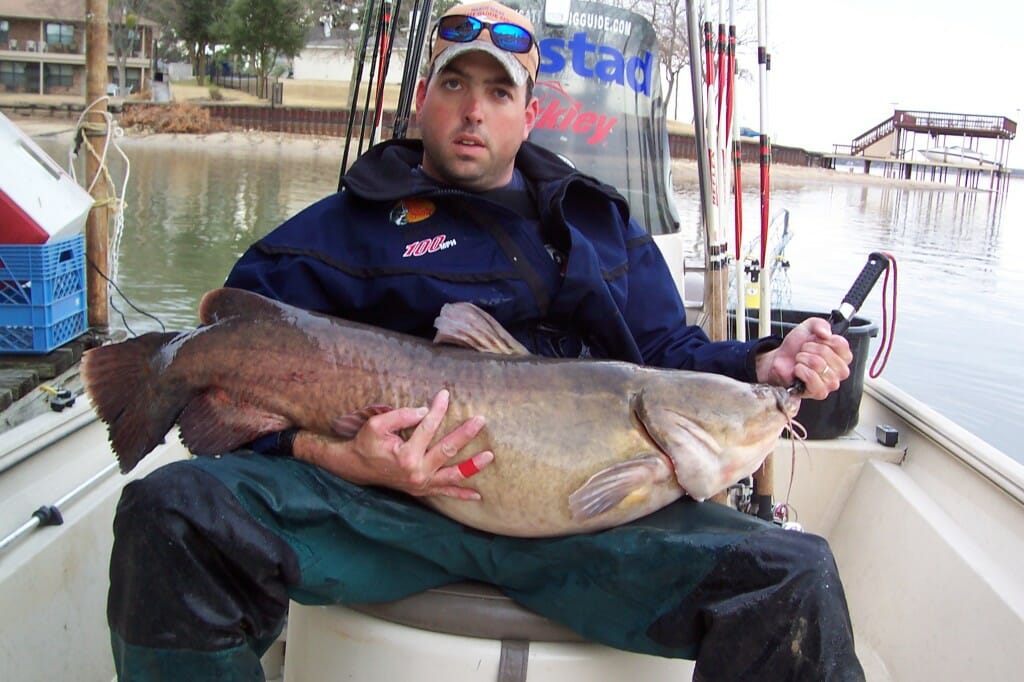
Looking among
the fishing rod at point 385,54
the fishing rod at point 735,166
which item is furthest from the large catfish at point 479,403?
the fishing rod at point 385,54

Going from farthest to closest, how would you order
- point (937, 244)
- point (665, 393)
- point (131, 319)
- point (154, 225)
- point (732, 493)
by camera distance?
point (937, 244) < point (154, 225) < point (131, 319) < point (732, 493) < point (665, 393)

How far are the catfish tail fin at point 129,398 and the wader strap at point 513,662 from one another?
96 cm

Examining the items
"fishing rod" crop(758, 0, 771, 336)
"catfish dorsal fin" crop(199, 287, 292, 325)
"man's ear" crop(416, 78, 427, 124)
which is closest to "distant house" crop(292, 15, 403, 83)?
"fishing rod" crop(758, 0, 771, 336)

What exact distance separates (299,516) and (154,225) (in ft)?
50.5

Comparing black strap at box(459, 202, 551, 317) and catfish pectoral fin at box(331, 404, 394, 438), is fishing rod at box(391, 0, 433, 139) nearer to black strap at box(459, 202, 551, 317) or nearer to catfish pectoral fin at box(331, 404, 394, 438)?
black strap at box(459, 202, 551, 317)

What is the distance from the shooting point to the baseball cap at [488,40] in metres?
2.46

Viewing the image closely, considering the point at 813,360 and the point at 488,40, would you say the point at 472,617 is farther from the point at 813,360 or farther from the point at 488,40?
the point at 488,40

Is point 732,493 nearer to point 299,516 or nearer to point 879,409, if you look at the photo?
point 879,409

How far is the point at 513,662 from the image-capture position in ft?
6.30

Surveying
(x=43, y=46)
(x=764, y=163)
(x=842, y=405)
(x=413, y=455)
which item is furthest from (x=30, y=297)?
(x=43, y=46)

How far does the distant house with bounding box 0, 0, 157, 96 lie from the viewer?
55312 millimetres

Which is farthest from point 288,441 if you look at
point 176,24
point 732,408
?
point 176,24

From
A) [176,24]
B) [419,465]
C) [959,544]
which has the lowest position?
[959,544]

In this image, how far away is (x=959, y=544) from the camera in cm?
294
